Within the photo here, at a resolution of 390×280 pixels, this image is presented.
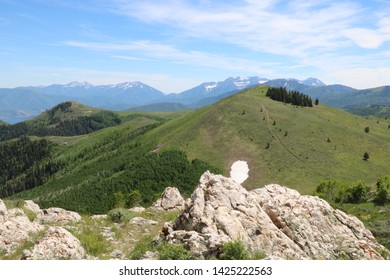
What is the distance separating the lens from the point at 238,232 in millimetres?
17594

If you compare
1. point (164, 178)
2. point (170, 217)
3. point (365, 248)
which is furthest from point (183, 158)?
point (365, 248)

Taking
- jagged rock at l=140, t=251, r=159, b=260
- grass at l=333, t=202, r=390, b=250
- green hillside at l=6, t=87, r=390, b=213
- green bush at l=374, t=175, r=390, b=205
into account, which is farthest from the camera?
green hillside at l=6, t=87, r=390, b=213

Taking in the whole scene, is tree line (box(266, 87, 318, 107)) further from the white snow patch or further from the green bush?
the green bush

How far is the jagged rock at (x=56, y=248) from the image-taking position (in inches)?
591

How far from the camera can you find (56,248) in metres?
15.6

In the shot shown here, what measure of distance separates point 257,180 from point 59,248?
255 ft

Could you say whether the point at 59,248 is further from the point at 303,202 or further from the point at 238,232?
the point at 303,202

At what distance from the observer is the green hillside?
93.9 m

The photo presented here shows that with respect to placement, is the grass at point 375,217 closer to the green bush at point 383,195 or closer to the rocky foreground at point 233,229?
the green bush at point 383,195

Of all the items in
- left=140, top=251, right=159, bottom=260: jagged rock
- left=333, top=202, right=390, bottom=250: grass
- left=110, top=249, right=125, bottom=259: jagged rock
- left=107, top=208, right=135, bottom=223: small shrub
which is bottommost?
left=333, top=202, right=390, bottom=250: grass

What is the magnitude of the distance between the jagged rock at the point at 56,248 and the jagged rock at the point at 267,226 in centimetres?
466

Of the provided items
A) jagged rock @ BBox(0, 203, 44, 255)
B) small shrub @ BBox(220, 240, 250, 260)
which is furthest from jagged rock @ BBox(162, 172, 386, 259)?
jagged rock @ BBox(0, 203, 44, 255)

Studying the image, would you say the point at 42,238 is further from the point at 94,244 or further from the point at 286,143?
the point at 286,143

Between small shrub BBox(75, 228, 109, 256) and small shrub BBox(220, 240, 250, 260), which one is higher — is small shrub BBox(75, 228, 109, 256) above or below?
below
